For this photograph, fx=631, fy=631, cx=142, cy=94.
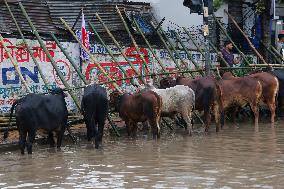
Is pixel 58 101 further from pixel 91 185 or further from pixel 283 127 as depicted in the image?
pixel 283 127

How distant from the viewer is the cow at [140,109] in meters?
13.4

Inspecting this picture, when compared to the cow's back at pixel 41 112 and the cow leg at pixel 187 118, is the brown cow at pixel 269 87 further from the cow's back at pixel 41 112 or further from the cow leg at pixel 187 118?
the cow's back at pixel 41 112

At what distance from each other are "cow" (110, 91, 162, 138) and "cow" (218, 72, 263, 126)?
2636 mm

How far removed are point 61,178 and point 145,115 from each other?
4.53m

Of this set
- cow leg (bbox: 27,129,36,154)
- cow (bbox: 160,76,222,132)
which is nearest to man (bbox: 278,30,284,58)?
cow (bbox: 160,76,222,132)

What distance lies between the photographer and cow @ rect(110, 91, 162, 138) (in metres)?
13.4

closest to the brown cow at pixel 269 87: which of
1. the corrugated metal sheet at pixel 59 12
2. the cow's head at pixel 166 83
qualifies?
the cow's head at pixel 166 83

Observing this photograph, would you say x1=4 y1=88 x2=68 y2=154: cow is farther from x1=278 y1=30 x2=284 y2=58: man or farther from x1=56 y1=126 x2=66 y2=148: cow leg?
x1=278 y1=30 x2=284 y2=58: man

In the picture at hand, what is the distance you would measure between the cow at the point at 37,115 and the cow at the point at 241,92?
16.1ft

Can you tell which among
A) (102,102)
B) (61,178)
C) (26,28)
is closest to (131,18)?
(26,28)

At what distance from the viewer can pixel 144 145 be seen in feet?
41.8

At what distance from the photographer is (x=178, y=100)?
1424cm

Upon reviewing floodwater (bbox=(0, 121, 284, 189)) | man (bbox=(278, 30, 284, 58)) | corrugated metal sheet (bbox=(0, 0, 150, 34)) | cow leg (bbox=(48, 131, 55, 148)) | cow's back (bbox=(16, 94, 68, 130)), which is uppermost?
corrugated metal sheet (bbox=(0, 0, 150, 34))

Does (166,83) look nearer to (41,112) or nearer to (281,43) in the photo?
(41,112)
